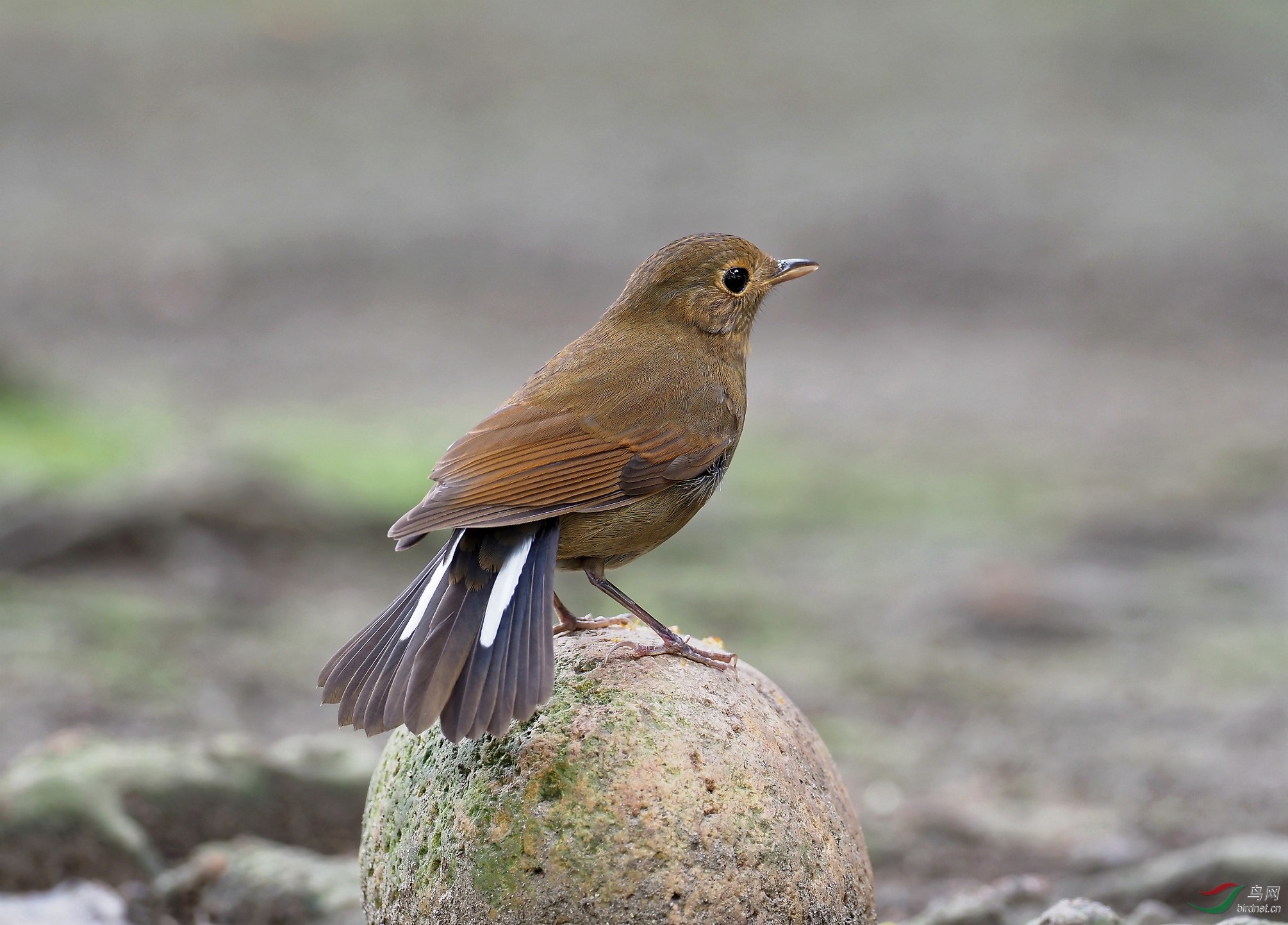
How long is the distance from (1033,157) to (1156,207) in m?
2.11

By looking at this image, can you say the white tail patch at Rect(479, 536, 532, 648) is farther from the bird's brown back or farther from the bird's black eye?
the bird's black eye

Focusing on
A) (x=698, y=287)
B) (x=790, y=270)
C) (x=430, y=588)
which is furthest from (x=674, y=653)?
(x=790, y=270)

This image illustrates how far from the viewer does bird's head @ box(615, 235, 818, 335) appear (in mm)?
5211

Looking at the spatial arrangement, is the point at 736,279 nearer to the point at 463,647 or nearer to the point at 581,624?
the point at 581,624

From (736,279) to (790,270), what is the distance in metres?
0.26

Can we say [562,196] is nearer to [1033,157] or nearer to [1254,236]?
[1033,157]

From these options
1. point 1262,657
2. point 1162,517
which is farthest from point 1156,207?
point 1262,657

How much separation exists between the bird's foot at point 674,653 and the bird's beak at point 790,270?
4.83 ft

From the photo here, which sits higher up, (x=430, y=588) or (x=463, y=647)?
(x=430, y=588)

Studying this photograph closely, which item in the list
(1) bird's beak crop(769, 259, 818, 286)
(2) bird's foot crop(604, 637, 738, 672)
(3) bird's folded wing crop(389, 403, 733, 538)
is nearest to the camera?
(3) bird's folded wing crop(389, 403, 733, 538)

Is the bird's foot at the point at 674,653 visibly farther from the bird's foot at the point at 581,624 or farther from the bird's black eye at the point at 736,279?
the bird's black eye at the point at 736,279

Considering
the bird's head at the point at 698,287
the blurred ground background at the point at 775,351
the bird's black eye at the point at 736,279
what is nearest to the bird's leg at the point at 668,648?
the bird's head at the point at 698,287

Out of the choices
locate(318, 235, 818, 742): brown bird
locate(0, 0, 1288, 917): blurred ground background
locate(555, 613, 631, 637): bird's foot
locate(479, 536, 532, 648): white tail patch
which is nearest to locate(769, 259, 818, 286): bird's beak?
locate(318, 235, 818, 742): brown bird

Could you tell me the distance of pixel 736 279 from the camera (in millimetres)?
5285
